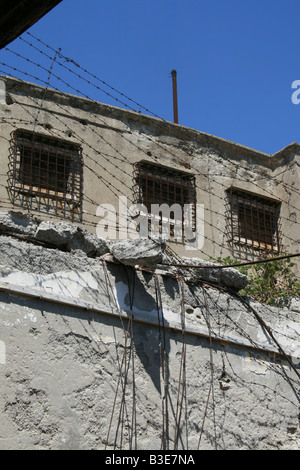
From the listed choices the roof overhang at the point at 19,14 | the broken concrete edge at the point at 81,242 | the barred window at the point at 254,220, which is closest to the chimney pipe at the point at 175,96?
the barred window at the point at 254,220

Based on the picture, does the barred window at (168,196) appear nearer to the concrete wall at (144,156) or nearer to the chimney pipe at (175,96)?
the concrete wall at (144,156)

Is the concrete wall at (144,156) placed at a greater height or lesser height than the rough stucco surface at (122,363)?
greater

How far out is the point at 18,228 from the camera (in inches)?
212

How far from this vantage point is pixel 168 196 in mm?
10477

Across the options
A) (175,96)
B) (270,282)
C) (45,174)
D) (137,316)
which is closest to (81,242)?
(137,316)

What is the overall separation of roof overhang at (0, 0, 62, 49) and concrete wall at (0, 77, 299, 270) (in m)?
6.07

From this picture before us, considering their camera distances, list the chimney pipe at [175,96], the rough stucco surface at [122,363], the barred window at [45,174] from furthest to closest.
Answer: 1. the chimney pipe at [175,96]
2. the barred window at [45,174]
3. the rough stucco surface at [122,363]

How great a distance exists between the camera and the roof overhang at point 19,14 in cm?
297

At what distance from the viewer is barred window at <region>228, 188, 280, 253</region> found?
11021mm

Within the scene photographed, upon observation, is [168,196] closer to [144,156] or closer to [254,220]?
[144,156]

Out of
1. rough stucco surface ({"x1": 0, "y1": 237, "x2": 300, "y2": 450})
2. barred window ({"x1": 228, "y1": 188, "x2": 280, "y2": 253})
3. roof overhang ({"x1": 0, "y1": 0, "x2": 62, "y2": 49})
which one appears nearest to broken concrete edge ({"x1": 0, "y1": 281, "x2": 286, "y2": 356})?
rough stucco surface ({"x1": 0, "y1": 237, "x2": 300, "y2": 450})

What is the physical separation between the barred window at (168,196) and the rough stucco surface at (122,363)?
13.8 ft

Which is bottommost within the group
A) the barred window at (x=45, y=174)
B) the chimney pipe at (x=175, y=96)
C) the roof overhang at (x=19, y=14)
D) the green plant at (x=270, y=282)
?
the roof overhang at (x=19, y=14)

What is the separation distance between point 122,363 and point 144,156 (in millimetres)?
5762
